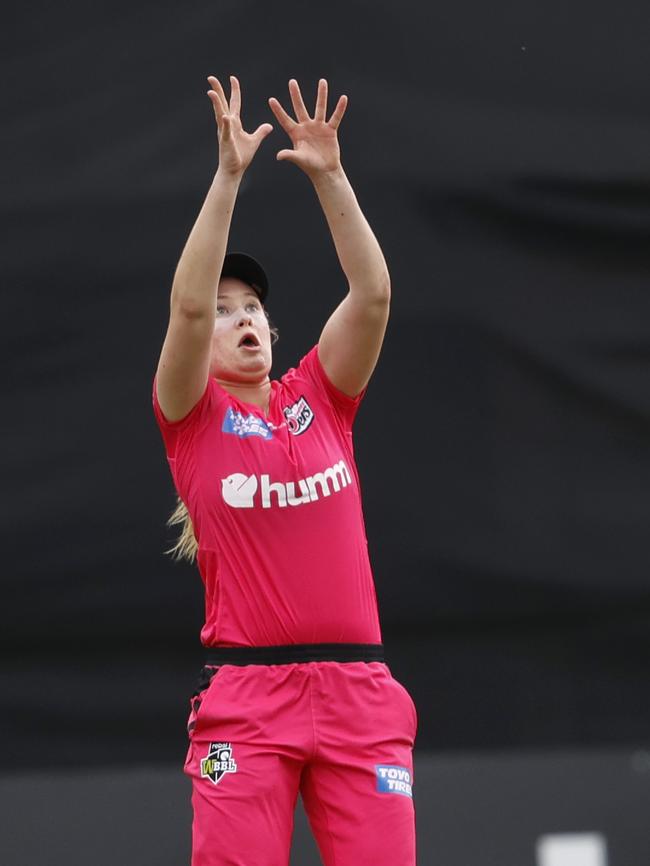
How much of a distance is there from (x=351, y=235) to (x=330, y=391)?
0.33m

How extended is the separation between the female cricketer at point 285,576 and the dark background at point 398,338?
0.97 metres

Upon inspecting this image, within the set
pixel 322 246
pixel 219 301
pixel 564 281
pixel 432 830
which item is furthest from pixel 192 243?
pixel 432 830

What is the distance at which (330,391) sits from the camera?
2.71 meters

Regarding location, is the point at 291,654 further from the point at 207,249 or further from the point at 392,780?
the point at 207,249

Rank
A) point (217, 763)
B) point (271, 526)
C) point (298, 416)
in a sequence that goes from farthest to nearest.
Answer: point (298, 416) → point (271, 526) → point (217, 763)

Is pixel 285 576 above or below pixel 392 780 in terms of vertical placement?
above

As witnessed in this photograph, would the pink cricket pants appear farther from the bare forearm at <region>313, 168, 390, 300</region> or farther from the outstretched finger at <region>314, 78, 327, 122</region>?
the outstretched finger at <region>314, 78, 327, 122</region>

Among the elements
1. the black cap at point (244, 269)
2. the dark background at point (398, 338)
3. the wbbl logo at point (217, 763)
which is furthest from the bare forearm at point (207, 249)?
the dark background at point (398, 338)

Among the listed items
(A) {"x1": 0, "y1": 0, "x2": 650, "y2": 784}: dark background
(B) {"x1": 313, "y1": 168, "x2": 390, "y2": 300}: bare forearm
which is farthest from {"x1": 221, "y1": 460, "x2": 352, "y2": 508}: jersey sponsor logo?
(A) {"x1": 0, "y1": 0, "x2": 650, "y2": 784}: dark background

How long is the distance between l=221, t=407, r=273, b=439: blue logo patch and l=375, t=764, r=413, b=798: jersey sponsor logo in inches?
26.5

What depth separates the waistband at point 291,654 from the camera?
2459 mm

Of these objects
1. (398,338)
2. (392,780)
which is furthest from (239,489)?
(398,338)

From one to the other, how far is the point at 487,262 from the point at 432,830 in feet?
5.11

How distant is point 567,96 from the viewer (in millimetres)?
3668
